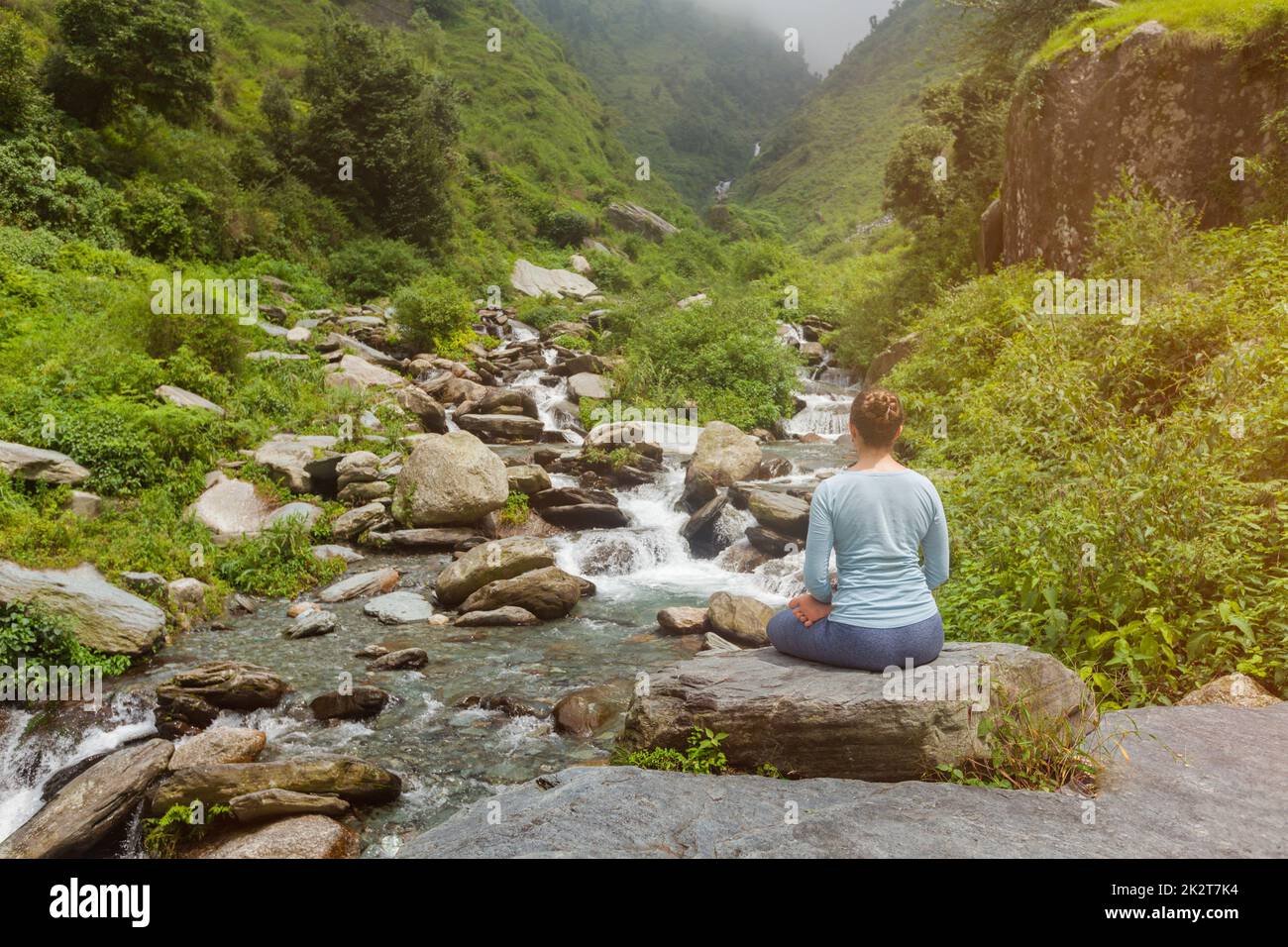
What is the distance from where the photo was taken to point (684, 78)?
406 ft

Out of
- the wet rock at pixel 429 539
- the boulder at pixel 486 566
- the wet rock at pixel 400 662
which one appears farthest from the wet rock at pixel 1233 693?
the wet rock at pixel 429 539

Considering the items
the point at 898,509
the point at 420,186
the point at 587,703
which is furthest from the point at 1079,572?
the point at 420,186

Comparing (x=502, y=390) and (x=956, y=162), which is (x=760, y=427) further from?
(x=956, y=162)

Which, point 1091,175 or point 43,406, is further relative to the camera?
point 1091,175

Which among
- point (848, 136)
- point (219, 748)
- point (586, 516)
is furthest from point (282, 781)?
point (848, 136)

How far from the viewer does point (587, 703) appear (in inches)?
295

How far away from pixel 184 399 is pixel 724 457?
10.6m

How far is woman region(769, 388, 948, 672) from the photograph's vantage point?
13.1 ft

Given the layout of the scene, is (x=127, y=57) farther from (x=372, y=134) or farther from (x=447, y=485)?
(x=447, y=485)

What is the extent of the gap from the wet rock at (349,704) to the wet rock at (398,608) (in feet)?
7.80

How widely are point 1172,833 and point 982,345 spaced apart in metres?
12.5

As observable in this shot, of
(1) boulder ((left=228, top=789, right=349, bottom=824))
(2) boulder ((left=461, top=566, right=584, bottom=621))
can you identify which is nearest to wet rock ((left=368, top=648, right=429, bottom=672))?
(2) boulder ((left=461, top=566, right=584, bottom=621))

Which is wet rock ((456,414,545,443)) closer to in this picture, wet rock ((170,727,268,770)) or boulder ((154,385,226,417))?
boulder ((154,385,226,417))

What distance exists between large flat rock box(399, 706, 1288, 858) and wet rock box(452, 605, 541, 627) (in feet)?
20.1
